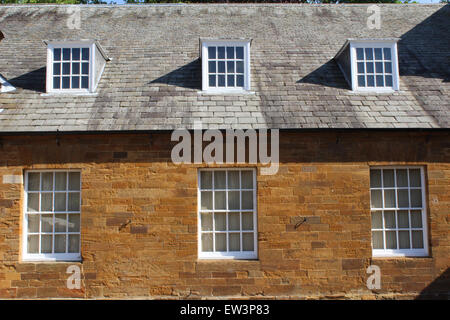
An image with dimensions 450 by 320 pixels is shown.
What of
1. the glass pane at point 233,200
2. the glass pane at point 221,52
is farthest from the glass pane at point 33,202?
the glass pane at point 221,52

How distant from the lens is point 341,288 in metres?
8.09

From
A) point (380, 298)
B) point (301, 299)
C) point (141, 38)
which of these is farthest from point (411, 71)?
point (141, 38)

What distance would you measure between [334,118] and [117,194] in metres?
5.03

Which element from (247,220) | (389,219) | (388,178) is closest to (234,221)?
(247,220)

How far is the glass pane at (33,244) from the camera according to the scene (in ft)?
27.4

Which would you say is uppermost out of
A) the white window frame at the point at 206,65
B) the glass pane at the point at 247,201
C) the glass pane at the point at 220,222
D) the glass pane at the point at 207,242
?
the white window frame at the point at 206,65

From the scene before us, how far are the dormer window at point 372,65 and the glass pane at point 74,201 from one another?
695cm

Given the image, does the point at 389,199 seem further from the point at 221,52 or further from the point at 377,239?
the point at 221,52

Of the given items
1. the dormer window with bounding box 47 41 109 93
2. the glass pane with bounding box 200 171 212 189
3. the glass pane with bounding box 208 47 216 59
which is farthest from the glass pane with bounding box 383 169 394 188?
the dormer window with bounding box 47 41 109 93

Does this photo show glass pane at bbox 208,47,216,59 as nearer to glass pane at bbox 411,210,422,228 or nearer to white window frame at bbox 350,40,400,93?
white window frame at bbox 350,40,400,93

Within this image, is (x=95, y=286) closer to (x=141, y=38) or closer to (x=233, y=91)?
(x=233, y=91)

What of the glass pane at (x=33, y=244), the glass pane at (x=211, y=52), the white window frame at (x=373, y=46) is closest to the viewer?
the glass pane at (x=33, y=244)

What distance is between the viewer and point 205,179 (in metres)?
8.52

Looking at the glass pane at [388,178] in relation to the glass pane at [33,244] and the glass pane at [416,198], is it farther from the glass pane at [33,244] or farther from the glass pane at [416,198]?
the glass pane at [33,244]
